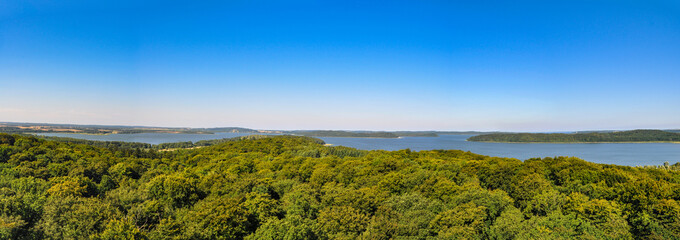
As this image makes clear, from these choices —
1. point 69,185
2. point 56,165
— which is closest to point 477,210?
point 69,185

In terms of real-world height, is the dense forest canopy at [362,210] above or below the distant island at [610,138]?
below

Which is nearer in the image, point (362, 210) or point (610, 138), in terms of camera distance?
point (362, 210)

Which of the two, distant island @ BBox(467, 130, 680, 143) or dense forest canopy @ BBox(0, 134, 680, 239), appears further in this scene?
distant island @ BBox(467, 130, 680, 143)

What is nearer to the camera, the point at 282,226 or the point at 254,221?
the point at 282,226

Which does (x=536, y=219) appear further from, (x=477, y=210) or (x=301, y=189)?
(x=301, y=189)

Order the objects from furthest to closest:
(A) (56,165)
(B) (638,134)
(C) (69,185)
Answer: (B) (638,134), (A) (56,165), (C) (69,185)

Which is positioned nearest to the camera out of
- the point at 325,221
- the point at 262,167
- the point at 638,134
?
the point at 325,221

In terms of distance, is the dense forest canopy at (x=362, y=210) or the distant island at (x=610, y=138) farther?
the distant island at (x=610, y=138)

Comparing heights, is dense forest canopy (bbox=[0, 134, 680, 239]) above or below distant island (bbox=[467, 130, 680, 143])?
below

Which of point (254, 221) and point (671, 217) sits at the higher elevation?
point (671, 217)

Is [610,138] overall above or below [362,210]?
above
